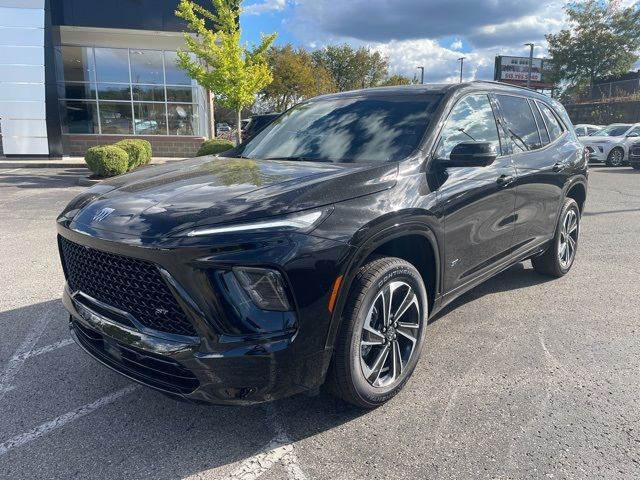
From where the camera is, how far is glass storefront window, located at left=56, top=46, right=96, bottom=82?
797 inches

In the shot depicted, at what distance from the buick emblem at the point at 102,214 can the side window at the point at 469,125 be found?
2.07 m

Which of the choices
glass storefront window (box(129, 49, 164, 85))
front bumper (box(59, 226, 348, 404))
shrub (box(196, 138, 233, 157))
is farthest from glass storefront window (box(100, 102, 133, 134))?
front bumper (box(59, 226, 348, 404))

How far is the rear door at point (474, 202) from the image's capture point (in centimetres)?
332

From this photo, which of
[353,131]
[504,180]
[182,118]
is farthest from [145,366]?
[182,118]

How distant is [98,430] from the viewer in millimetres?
2701

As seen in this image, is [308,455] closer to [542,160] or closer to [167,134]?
[542,160]

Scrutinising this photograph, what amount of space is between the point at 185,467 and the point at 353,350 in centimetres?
102

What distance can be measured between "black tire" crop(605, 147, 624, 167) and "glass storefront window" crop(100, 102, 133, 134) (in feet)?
65.9

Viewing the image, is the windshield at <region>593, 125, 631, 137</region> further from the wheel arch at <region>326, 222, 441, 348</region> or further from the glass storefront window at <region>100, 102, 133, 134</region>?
the wheel arch at <region>326, 222, 441, 348</region>

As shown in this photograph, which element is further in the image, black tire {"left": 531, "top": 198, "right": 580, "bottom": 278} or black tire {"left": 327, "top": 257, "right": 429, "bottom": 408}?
black tire {"left": 531, "top": 198, "right": 580, "bottom": 278}

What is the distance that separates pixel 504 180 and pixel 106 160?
11.4m

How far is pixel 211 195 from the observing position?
2.58 meters

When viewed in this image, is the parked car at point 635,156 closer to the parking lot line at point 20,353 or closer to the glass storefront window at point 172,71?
the glass storefront window at point 172,71

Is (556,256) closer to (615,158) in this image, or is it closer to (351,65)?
(615,158)
